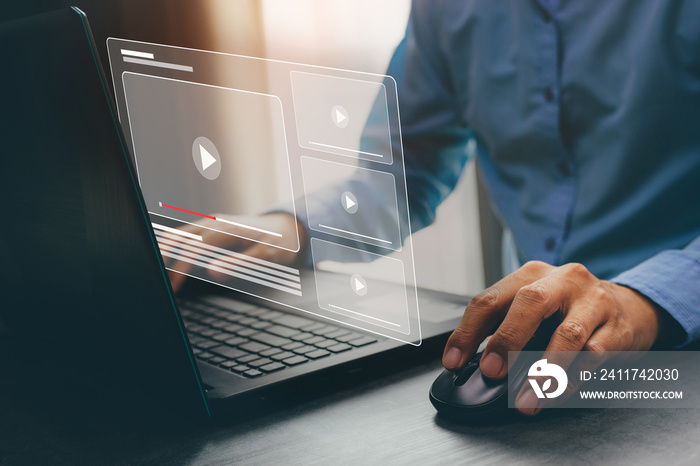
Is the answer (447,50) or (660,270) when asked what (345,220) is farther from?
(447,50)

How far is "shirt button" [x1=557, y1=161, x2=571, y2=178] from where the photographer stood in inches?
34.0

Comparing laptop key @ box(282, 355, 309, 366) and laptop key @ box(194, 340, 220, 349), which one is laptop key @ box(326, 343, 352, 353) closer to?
laptop key @ box(282, 355, 309, 366)

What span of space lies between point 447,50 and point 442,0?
0.08m

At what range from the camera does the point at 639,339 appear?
478 mm

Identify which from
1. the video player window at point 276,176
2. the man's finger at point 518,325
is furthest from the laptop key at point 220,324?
the man's finger at point 518,325

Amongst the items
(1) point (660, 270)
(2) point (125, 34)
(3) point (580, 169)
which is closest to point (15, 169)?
(2) point (125, 34)

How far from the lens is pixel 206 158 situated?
515mm

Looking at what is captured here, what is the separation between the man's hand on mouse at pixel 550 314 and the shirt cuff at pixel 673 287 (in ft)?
0.08

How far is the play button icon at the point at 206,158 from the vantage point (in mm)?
509

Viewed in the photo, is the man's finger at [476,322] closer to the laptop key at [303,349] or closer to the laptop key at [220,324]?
the laptop key at [303,349]

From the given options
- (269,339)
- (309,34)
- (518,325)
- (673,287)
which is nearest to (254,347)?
(269,339)

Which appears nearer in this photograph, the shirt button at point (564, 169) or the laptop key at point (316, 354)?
the laptop key at point (316, 354)

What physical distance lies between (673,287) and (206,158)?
42cm

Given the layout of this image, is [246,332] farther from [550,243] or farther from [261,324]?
[550,243]
